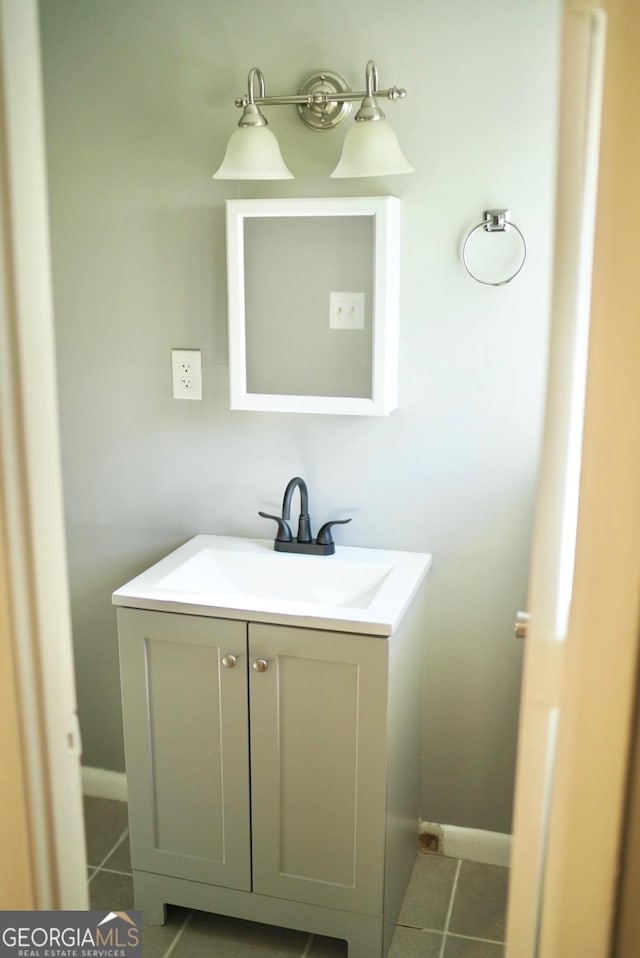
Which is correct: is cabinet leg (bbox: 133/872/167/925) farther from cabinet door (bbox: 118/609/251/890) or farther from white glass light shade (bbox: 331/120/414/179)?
white glass light shade (bbox: 331/120/414/179)

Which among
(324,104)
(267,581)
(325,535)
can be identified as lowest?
(267,581)

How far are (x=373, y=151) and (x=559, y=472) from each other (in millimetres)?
1370

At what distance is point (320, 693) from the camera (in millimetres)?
1992

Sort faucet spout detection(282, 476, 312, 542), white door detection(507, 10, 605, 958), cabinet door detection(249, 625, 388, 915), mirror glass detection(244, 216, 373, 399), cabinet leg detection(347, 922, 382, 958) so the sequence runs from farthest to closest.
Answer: faucet spout detection(282, 476, 312, 542), mirror glass detection(244, 216, 373, 399), cabinet leg detection(347, 922, 382, 958), cabinet door detection(249, 625, 388, 915), white door detection(507, 10, 605, 958)

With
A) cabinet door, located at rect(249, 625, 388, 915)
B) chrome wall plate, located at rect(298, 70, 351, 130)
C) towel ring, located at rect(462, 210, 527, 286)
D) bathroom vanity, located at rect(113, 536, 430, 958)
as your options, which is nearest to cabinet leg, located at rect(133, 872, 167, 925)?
bathroom vanity, located at rect(113, 536, 430, 958)

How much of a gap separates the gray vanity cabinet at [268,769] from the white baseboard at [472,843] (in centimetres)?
33

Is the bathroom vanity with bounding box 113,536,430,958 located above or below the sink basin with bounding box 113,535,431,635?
below

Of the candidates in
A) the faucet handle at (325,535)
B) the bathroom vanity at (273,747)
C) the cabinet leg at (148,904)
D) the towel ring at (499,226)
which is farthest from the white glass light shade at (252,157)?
the cabinet leg at (148,904)

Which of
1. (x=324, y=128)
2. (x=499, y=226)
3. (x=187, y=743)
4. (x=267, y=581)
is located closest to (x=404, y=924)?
(x=187, y=743)

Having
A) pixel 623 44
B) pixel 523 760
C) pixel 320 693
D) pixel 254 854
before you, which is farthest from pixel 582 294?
→ pixel 254 854

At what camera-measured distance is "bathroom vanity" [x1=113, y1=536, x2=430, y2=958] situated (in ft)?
6.48

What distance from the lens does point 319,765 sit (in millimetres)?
2027

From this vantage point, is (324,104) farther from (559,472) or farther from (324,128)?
(559,472)

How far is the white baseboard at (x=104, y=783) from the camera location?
274 centimetres
